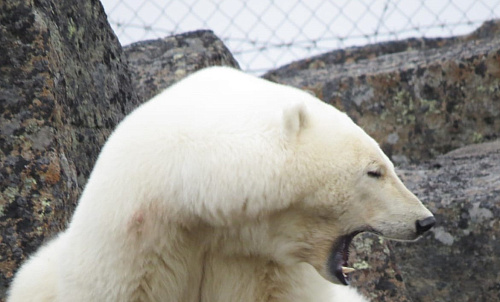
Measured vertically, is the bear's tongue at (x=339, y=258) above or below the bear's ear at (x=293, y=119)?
below

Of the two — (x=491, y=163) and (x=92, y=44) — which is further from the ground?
(x=92, y=44)

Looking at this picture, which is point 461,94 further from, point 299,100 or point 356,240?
point 299,100

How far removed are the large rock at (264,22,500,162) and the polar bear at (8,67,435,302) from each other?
3.56 metres

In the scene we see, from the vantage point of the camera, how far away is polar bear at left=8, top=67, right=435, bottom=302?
3.57 m

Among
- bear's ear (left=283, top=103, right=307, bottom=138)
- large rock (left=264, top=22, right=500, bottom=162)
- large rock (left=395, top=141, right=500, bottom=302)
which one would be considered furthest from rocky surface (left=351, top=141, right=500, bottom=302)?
bear's ear (left=283, top=103, right=307, bottom=138)

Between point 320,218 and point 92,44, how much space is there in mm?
1762

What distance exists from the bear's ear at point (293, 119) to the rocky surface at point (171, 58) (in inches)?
97.1

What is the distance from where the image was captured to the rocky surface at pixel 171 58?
6.15 metres

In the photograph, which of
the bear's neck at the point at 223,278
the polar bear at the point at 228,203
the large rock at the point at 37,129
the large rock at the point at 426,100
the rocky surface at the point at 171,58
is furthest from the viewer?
the large rock at the point at 426,100

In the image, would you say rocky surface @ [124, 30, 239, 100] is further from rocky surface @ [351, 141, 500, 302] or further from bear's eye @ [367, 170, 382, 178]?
bear's eye @ [367, 170, 382, 178]

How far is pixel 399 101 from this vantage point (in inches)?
289

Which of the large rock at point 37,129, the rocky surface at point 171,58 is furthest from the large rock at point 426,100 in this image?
the large rock at point 37,129

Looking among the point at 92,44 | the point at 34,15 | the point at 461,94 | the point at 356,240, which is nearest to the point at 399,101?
the point at 461,94

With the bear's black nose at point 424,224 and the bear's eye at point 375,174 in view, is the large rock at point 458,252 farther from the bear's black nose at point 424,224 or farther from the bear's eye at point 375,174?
the bear's eye at point 375,174
